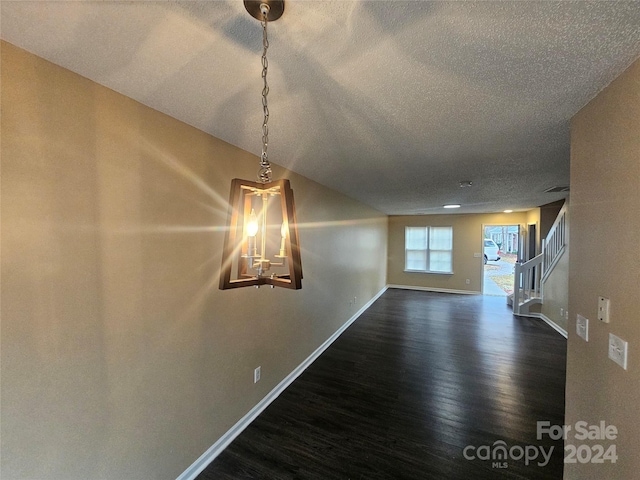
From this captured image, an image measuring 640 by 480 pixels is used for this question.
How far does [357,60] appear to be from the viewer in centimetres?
102

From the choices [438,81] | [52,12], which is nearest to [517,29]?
[438,81]

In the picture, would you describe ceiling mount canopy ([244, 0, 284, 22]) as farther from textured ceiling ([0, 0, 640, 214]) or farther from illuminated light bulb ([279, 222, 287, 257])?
illuminated light bulb ([279, 222, 287, 257])

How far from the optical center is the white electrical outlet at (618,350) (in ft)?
3.52

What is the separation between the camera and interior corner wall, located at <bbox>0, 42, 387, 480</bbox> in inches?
39.6

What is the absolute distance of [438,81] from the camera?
3.83ft

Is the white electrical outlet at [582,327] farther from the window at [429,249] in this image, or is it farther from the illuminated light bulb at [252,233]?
the window at [429,249]

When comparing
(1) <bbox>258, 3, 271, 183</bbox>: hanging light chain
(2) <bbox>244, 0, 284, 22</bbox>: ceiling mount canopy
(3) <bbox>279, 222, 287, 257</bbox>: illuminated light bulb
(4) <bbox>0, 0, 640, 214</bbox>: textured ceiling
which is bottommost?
(3) <bbox>279, 222, 287, 257</bbox>: illuminated light bulb

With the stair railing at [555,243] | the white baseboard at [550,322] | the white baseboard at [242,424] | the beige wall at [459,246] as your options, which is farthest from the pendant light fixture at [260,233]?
the beige wall at [459,246]

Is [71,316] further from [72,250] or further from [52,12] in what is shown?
[52,12]

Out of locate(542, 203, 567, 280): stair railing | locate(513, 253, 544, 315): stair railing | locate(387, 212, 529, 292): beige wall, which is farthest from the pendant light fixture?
locate(387, 212, 529, 292): beige wall

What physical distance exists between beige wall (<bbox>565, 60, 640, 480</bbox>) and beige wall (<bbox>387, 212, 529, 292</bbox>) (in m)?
6.34

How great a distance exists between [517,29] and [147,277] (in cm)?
206

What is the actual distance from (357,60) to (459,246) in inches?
299

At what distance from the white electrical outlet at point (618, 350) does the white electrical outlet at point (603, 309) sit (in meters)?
0.08
